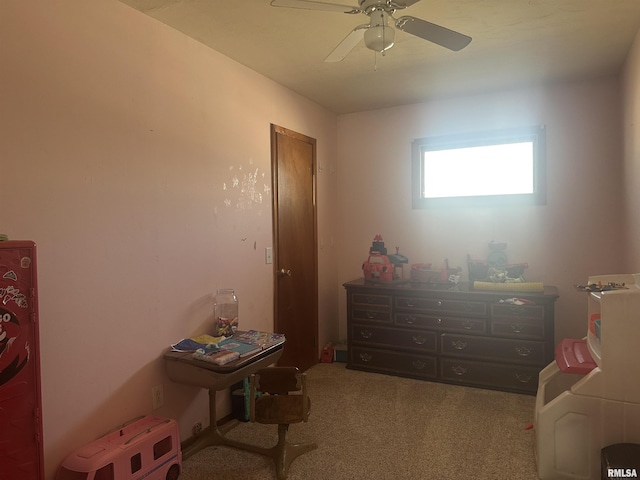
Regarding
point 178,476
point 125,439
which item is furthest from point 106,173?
point 178,476

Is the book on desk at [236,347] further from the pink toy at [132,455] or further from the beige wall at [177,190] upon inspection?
the pink toy at [132,455]

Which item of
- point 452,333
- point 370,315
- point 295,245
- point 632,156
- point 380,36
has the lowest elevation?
point 452,333

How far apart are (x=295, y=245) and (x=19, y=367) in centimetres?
242

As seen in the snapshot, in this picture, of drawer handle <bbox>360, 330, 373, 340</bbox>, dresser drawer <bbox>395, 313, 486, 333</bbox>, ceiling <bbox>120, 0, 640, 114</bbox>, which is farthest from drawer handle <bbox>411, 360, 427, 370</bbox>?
ceiling <bbox>120, 0, 640, 114</bbox>

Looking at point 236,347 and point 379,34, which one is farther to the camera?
point 236,347

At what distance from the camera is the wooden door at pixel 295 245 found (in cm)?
350

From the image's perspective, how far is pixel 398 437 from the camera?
8.77ft

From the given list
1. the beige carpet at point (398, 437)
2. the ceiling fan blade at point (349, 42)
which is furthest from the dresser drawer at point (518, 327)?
the ceiling fan blade at point (349, 42)

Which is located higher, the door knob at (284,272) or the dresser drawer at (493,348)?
the door knob at (284,272)

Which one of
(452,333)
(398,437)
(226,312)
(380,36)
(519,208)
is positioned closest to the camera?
(380,36)

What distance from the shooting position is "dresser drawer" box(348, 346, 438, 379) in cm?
362

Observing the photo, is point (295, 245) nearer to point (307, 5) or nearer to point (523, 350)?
point (523, 350)

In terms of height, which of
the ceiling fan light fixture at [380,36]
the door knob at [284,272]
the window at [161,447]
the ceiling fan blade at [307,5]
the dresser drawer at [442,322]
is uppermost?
the ceiling fan blade at [307,5]

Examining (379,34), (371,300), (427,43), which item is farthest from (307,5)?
(371,300)
